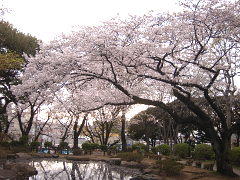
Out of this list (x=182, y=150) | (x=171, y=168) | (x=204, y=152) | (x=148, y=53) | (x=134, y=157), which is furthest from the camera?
(x=182, y=150)

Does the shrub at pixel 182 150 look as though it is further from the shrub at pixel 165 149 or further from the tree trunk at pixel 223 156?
the tree trunk at pixel 223 156

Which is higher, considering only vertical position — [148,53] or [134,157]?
[148,53]

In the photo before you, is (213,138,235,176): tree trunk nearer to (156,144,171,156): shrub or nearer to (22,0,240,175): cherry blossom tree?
(22,0,240,175): cherry blossom tree

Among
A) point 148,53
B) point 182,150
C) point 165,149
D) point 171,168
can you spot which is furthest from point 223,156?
point 165,149

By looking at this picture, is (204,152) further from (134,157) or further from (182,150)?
(134,157)

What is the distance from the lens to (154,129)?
39531 millimetres

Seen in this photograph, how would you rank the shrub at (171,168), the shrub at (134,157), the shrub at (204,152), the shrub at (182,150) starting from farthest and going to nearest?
the shrub at (182,150)
the shrub at (204,152)
the shrub at (134,157)
the shrub at (171,168)

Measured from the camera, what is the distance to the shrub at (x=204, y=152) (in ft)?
Answer: 68.1

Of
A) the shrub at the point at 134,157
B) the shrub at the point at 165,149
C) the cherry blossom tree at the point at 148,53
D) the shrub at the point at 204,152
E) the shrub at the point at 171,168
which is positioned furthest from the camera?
the shrub at the point at 165,149

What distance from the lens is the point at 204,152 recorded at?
20828mm

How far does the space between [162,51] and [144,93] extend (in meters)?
2.99

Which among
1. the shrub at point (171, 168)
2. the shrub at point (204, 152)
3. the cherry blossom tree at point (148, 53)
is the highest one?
the cherry blossom tree at point (148, 53)

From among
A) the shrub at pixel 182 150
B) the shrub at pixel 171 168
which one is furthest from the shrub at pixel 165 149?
the shrub at pixel 171 168

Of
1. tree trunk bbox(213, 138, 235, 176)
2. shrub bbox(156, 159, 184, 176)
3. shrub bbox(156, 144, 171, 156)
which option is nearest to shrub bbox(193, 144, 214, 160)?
shrub bbox(156, 144, 171, 156)
